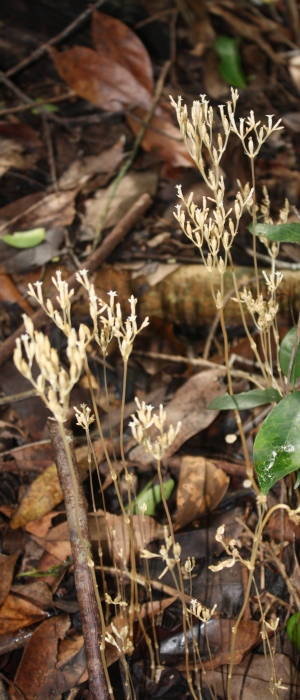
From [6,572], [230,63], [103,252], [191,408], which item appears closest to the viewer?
[6,572]

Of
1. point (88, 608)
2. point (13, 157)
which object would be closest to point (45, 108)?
point (13, 157)

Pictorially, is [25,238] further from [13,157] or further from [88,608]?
[88,608]

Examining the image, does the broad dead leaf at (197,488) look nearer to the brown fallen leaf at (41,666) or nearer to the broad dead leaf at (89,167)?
the brown fallen leaf at (41,666)

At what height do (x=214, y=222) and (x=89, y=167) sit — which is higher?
(x=214, y=222)

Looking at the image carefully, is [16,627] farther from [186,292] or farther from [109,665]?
[186,292]

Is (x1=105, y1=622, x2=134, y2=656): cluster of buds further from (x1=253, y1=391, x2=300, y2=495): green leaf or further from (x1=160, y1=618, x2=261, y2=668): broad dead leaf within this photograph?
(x1=253, y1=391, x2=300, y2=495): green leaf

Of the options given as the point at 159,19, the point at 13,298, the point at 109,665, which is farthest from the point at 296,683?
the point at 159,19

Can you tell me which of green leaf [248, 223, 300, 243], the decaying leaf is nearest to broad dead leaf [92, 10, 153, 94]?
the decaying leaf

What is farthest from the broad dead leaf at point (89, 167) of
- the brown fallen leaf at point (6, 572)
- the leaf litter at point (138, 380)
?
the brown fallen leaf at point (6, 572)
